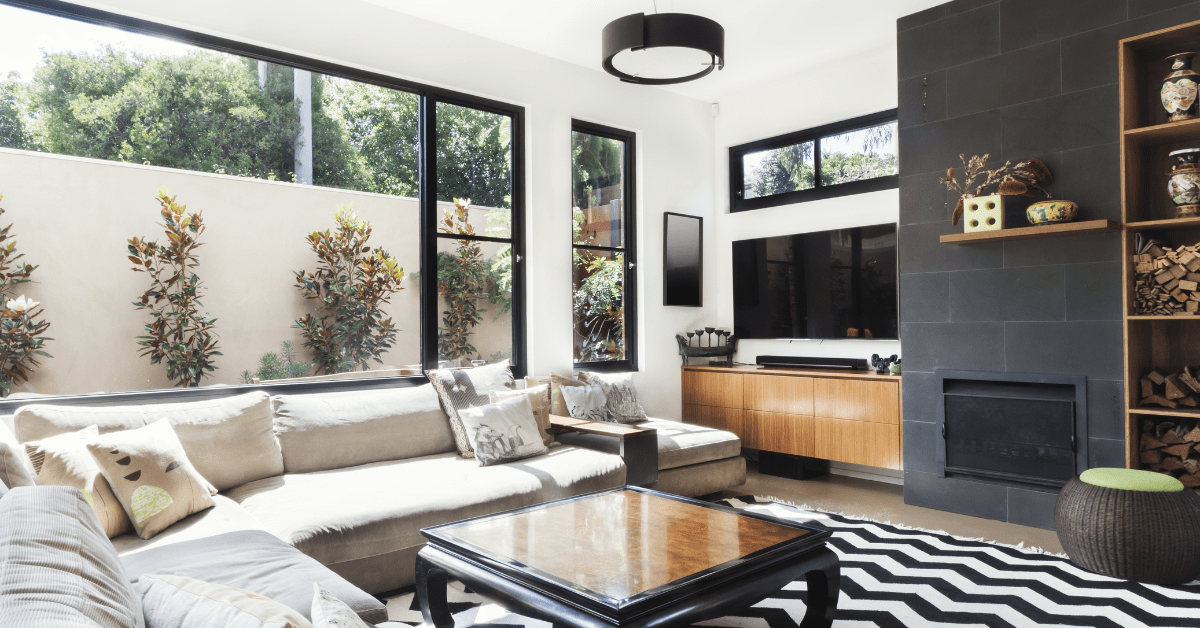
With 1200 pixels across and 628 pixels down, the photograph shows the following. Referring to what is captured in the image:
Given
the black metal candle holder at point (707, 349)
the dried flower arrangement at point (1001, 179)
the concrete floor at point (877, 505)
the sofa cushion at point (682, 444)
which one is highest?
the dried flower arrangement at point (1001, 179)

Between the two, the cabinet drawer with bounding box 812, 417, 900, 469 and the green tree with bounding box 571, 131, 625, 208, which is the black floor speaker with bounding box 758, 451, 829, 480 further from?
the green tree with bounding box 571, 131, 625, 208

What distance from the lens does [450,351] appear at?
4.21 m

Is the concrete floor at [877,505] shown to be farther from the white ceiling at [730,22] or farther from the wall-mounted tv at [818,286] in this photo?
the white ceiling at [730,22]

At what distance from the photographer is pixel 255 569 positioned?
5.82 ft

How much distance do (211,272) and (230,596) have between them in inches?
145

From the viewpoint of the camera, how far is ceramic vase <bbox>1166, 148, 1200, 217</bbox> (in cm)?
301

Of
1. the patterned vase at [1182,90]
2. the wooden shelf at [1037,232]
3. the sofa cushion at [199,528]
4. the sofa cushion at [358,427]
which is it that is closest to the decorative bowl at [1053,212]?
the wooden shelf at [1037,232]

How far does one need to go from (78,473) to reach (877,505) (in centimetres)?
382

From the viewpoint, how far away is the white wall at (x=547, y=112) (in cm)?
353

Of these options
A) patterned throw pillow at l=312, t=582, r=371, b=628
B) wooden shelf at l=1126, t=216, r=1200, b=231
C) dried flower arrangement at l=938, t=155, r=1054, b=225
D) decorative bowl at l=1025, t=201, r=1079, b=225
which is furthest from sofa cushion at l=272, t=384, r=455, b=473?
wooden shelf at l=1126, t=216, r=1200, b=231

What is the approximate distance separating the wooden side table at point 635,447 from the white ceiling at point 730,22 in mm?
2399

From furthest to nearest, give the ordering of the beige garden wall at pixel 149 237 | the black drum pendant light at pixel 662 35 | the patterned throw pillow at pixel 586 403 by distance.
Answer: the patterned throw pillow at pixel 586 403, the beige garden wall at pixel 149 237, the black drum pendant light at pixel 662 35

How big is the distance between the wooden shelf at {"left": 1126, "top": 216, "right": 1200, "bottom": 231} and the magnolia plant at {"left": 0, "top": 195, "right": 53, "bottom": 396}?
17.0ft

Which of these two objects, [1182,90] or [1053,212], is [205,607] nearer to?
[1053,212]
